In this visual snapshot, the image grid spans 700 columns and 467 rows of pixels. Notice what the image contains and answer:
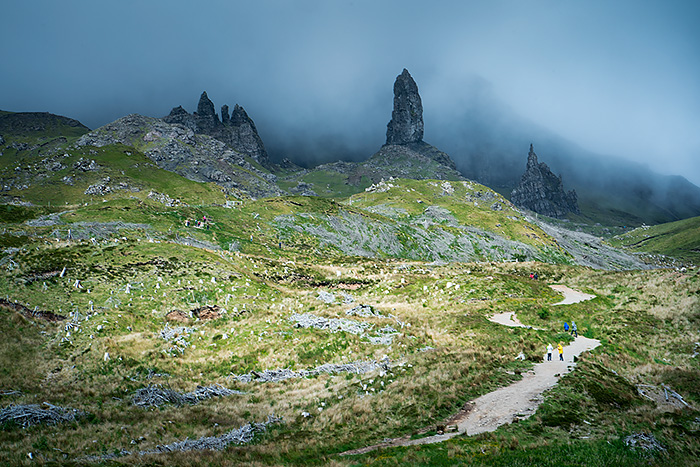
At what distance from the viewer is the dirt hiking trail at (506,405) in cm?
1719

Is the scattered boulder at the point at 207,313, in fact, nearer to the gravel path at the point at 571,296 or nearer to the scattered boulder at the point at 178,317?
the scattered boulder at the point at 178,317

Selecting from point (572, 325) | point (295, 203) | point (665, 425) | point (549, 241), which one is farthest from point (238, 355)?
point (549, 241)

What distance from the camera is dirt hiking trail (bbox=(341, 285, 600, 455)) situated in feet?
56.4

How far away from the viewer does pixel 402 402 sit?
2136 cm

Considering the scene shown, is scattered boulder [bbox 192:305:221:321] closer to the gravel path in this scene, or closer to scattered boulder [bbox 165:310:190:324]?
scattered boulder [bbox 165:310:190:324]

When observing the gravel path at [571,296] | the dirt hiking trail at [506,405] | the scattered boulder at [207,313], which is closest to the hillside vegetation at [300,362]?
the scattered boulder at [207,313]

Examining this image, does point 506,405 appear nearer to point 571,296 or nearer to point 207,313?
point 207,313

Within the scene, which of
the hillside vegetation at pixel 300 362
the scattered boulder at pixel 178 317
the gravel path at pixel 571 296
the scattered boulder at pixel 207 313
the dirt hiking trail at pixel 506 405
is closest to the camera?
the hillside vegetation at pixel 300 362

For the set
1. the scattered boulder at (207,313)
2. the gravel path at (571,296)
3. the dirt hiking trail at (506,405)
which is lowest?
the scattered boulder at (207,313)

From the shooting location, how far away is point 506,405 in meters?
20.1

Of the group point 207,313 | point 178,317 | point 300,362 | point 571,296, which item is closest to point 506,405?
point 300,362

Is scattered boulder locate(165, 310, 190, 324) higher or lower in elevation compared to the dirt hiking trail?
lower

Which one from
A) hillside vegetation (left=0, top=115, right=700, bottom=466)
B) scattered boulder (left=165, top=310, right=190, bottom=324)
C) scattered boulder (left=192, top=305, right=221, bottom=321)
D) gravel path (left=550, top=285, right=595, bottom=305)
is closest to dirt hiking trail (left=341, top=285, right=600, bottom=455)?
hillside vegetation (left=0, top=115, right=700, bottom=466)

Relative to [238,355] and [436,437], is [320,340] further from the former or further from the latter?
[436,437]
